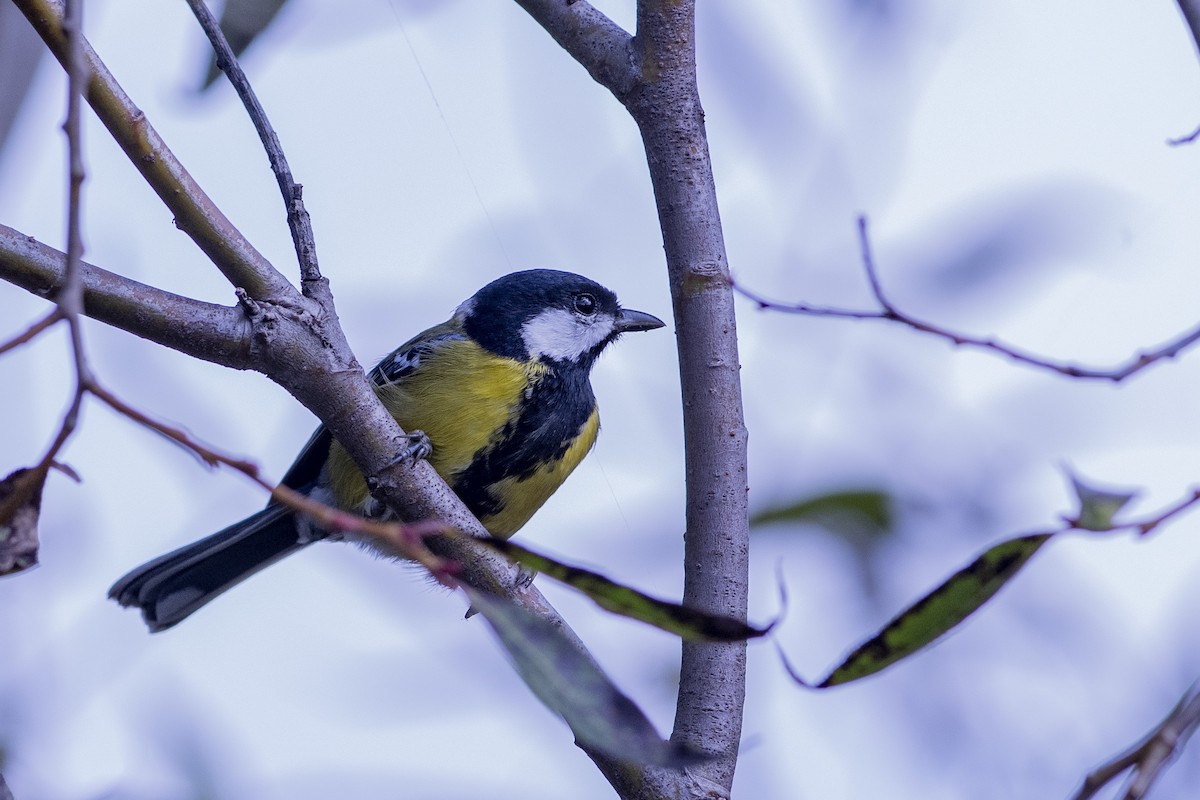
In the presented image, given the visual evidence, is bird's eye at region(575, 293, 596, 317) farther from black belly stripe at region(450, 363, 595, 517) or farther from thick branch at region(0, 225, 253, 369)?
thick branch at region(0, 225, 253, 369)

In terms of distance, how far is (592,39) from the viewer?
7.95ft

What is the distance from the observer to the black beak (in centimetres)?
409

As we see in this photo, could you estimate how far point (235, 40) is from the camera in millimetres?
2771

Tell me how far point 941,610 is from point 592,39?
1474 millimetres

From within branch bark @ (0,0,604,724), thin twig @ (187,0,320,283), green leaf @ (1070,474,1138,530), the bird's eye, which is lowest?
green leaf @ (1070,474,1138,530)

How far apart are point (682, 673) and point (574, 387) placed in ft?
5.06

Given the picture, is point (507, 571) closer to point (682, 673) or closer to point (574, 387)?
point (682, 673)

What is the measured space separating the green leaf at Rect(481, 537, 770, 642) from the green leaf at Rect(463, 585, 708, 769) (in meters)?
0.08

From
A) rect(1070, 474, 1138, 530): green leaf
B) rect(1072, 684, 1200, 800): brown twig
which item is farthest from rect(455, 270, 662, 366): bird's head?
rect(1072, 684, 1200, 800): brown twig

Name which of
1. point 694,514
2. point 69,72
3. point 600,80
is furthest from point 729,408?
point 69,72

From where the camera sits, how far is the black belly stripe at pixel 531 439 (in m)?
3.27

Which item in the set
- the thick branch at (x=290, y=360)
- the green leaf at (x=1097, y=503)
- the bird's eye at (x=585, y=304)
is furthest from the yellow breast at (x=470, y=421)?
the green leaf at (x=1097, y=503)

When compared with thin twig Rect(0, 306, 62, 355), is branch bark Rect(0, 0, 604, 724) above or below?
above

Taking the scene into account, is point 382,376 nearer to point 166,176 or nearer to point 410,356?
point 410,356
